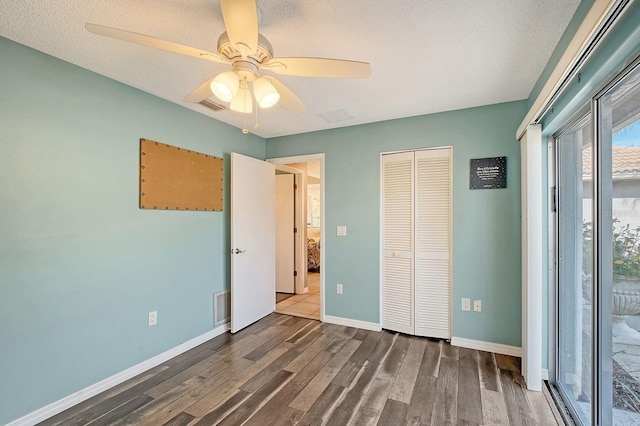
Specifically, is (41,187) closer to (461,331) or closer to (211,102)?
(211,102)

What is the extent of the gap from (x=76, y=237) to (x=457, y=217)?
128 inches

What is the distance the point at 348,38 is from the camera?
167 cm

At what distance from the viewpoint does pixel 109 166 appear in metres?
2.18

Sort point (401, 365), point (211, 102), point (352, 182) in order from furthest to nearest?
point (352, 182)
point (211, 102)
point (401, 365)

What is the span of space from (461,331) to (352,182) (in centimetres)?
195

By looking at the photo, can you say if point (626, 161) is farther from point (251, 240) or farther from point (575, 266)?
point (251, 240)

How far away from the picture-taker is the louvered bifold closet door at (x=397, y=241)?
3.07 meters

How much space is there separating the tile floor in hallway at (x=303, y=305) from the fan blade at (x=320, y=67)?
9.85ft

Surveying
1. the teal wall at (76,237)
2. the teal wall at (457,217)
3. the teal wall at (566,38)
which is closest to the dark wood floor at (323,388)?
the teal wall at (76,237)

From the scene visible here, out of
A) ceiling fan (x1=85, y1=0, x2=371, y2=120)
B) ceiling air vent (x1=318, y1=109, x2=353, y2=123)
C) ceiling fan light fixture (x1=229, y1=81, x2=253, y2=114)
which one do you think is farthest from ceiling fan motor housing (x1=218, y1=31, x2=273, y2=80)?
ceiling air vent (x1=318, y1=109, x2=353, y2=123)

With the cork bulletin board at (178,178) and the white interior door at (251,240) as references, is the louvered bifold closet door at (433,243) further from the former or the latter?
the cork bulletin board at (178,178)

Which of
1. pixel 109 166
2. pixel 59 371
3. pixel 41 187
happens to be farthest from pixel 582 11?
pixel 59 371

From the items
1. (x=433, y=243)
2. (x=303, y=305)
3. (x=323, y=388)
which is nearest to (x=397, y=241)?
(x=433, y=243)

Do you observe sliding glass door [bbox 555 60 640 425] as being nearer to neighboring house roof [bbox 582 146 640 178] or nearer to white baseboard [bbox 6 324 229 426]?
neighboring house roof [bbox 582 146 640 178]
